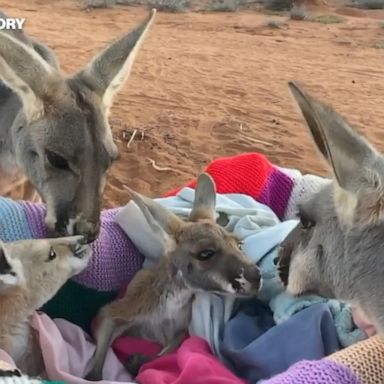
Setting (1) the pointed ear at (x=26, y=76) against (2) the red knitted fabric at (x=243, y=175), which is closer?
(1) the pointed ear at (x=26, y=76)

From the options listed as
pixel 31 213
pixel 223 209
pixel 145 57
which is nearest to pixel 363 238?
pixel 223 209

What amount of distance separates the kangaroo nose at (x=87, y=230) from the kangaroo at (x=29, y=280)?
0.13ft

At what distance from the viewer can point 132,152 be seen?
782 cm

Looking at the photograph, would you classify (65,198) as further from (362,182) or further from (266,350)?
(362,182)

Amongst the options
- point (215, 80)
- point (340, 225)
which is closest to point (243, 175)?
point (340, 225)

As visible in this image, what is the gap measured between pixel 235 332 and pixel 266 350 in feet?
0.71

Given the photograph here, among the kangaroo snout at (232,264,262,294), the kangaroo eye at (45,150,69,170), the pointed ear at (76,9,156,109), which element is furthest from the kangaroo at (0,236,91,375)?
the pointed ear at (76,9,156,109)

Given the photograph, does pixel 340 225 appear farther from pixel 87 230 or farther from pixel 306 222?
pixel 87 230

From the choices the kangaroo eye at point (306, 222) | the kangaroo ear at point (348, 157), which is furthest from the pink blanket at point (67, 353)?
the kangaroo ear at point (348, 157)

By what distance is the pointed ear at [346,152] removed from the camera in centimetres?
267

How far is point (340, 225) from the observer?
3.04 m

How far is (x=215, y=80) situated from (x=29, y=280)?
7.65 m

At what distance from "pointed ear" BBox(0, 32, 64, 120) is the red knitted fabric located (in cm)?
105

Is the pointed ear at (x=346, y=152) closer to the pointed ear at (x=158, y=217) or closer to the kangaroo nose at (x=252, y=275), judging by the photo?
the kangaroo nose at (x=252, y=275)
